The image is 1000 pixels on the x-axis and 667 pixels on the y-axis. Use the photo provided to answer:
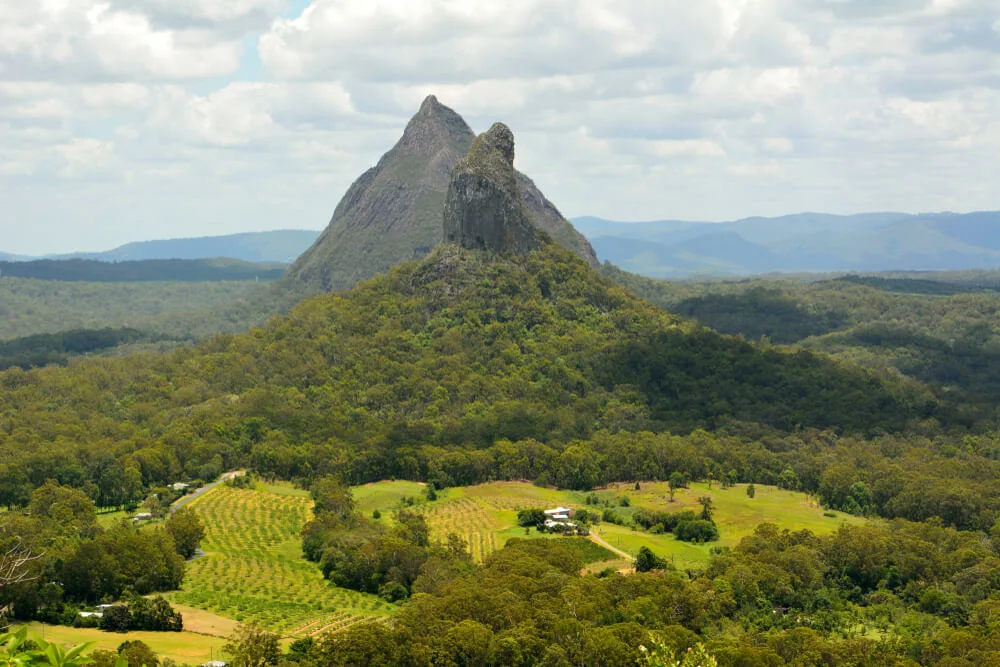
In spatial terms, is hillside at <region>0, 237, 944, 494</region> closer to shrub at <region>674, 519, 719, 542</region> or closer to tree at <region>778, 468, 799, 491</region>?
tree at <region>778, 468, 799, 491</region>

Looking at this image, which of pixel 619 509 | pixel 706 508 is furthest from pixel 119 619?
pixel 706 508

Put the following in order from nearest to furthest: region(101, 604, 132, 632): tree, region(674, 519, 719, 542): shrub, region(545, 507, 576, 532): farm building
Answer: region(101, 604, 132, 632): tree, region(674, 519, 719, 542): shrub, region(545, 507, 576, 532): farm building

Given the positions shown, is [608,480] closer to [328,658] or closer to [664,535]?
[664,535]

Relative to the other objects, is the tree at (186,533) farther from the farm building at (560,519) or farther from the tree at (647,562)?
the tree at (647,562)

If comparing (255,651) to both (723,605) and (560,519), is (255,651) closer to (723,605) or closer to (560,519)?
(723,605)

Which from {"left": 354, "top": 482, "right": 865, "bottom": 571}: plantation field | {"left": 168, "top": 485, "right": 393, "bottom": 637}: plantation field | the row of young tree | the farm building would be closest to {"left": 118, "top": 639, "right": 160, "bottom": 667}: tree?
the row of young tree

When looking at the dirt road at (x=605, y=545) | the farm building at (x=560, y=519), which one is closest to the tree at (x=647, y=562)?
the dirt road at (x=605, y=545)
